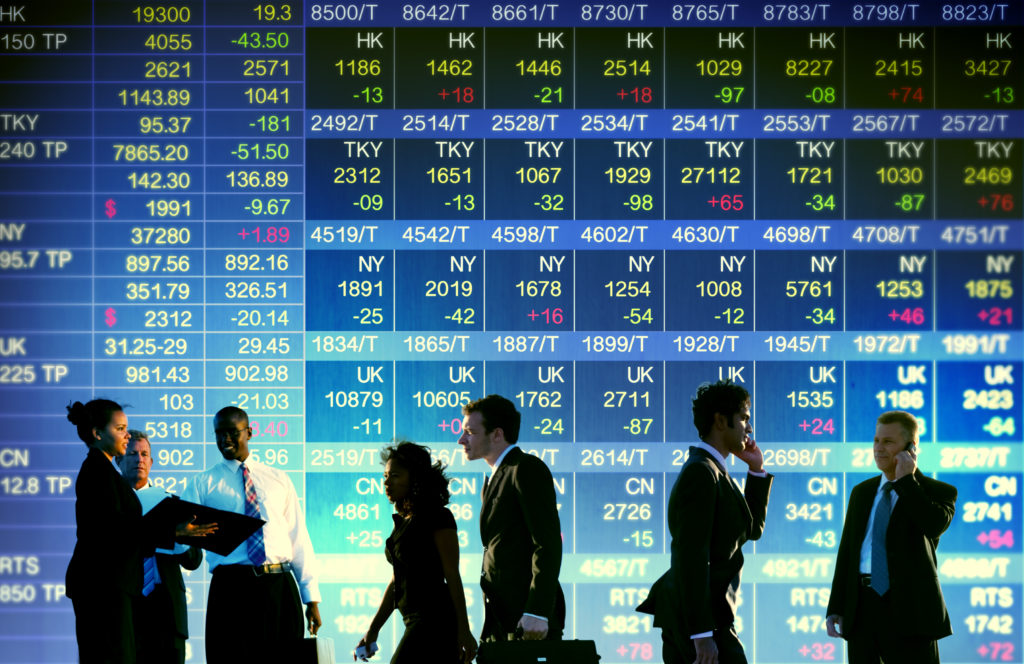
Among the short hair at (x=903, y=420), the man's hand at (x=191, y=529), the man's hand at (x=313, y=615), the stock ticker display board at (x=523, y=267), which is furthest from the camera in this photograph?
the stock ticker display board at (x=523, y=267)

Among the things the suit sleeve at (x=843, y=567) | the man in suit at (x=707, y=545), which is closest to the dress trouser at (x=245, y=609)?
the man in suit at (x=707, y=545)

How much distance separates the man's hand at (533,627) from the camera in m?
4.07

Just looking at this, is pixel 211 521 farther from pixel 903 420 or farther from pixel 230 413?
pixel 903 420

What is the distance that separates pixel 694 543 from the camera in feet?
12.4

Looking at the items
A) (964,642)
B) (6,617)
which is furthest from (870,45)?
(6,617)

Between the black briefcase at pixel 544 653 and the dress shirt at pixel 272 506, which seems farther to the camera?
the dress shirt at pixel 272 506

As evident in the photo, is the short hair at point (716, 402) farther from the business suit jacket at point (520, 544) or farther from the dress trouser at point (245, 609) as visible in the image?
the dress trouser at point (245, 609)

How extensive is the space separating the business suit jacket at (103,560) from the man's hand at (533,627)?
4.35ft

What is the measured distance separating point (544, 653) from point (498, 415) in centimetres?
131

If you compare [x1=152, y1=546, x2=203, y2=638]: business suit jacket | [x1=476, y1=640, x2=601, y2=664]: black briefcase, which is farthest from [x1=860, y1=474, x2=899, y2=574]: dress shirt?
[x1=152, y1=546, x2=203, y2=638]: business suit jacket

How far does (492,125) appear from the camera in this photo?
225 inches

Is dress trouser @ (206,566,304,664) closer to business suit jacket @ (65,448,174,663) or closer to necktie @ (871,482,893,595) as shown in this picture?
business suit jacket @ (65,448,174,663)

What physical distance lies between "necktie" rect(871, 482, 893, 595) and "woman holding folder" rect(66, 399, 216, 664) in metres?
2.60

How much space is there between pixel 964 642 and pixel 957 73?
2746 millimetres
